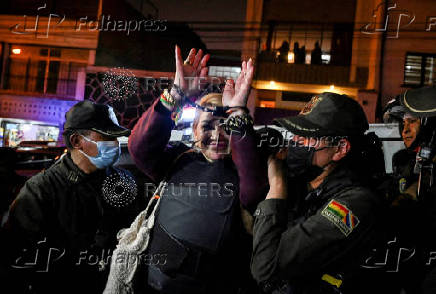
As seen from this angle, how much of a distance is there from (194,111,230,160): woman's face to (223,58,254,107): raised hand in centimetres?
32

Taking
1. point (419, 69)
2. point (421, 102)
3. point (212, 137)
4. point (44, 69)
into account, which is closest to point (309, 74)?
point (419, 69)

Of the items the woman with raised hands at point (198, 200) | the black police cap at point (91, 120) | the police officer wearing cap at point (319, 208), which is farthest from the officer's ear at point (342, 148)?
the black police cap at point (91, 120)

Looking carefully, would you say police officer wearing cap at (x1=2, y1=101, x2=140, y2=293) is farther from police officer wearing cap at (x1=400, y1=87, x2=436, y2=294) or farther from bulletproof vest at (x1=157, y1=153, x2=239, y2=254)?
police officer wearing cap at (x1=400, y1=87, x2=436, y2=294)

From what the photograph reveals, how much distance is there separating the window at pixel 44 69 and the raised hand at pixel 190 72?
16.4m

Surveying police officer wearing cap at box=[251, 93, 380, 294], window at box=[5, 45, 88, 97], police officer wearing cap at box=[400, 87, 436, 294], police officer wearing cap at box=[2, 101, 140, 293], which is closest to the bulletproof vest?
police officer wearing cap at box=[251, 93, 380, 294]

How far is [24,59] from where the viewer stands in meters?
17.3

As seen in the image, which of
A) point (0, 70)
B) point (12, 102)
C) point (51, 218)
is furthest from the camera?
point (0, 70)

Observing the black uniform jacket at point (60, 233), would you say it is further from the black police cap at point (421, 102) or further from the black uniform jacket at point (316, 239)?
the black police cap at point (421, 102)

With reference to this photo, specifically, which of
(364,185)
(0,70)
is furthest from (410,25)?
(0,70)

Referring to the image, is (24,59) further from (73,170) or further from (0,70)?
(73,170)

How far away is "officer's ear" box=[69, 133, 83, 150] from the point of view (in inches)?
114

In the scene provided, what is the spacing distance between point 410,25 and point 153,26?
46.2ft

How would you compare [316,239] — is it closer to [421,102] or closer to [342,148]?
[342,148]

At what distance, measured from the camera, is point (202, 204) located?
2176 mm
